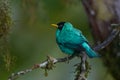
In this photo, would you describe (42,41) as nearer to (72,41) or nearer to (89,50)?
(72,41)

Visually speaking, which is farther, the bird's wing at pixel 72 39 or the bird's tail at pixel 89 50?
the bird's wing at pixel 72 39

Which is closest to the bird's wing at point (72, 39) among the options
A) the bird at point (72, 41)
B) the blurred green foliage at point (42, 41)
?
the bird at point (72, 41)

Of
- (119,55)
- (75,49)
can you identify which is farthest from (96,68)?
(75,49)

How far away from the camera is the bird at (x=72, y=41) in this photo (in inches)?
163

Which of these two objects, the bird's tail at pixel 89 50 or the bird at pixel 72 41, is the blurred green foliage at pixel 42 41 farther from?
the bird's tail at pixel 89 50

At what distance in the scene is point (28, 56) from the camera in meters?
9.13

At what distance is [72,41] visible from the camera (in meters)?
4.25

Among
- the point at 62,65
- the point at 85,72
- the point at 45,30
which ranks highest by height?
the point at 85,72

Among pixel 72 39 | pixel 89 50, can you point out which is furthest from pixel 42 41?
pixel 89 50

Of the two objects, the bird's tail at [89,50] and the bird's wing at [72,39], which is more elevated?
the bird's wing at [72,39]

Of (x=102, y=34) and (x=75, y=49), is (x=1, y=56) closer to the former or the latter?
(x=75, y=49)

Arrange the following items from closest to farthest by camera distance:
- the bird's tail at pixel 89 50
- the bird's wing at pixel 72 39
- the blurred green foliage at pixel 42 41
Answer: the bird's tail at pixel 89 50
the bird's wing at pixel 72 39
the blurred green foliage at pixel 42 41

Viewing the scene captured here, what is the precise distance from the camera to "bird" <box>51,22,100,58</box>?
13.6ft

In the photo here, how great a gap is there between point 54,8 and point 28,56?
159cm
